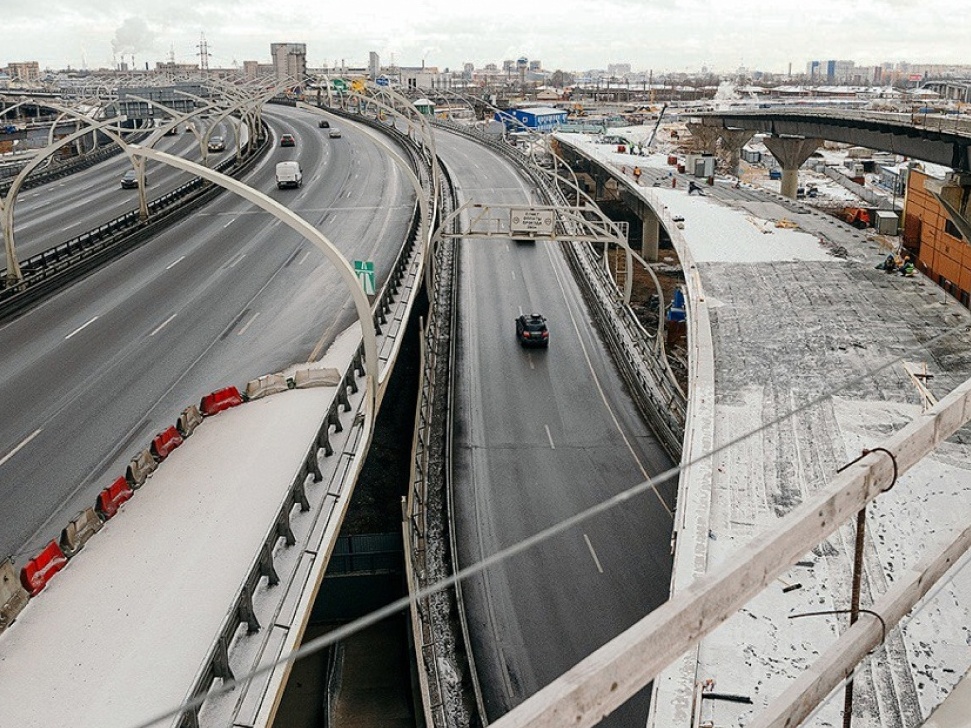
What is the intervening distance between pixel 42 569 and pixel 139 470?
11.0 ft

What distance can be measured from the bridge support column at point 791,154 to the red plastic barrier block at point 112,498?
74080mm

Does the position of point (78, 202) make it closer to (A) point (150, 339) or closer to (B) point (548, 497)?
(A) point (150, 339)

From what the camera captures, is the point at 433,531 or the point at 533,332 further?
the point at 533,332

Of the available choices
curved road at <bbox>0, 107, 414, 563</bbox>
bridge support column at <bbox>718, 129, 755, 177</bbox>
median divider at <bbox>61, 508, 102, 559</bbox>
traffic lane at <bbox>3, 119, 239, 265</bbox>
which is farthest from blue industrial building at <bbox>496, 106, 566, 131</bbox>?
median divider at <bbox>61, 508, 102, 559</bbox>

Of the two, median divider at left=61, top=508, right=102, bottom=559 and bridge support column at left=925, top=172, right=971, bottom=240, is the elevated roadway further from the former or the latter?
median divider at left=61, top=508, right=102, bottom=559

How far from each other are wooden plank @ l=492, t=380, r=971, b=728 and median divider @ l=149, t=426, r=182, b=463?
14289 mm

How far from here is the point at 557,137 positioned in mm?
107000

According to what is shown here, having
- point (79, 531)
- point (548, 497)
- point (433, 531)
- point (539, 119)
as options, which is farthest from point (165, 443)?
point (539, 119)

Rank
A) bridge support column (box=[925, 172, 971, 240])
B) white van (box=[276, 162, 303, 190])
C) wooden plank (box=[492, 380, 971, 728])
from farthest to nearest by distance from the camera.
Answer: white van (box=[276, 162, 303, 190]) → bridge support column (box=[925, 172, 971, 240]) → wooden plank (box=[492, 380, 971, 728])

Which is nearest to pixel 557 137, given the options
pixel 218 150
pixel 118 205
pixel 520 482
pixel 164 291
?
pixel 218 150

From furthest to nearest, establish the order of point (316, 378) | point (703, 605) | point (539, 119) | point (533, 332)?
point (539, 119) < point (533, 332) < point (316, 378) < point (703, 605)

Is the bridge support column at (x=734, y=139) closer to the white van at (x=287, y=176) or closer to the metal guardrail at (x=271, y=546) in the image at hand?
the white van at (x=287, y=176)

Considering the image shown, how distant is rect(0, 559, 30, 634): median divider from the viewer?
37.9ft

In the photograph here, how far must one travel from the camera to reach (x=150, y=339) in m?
27.2
